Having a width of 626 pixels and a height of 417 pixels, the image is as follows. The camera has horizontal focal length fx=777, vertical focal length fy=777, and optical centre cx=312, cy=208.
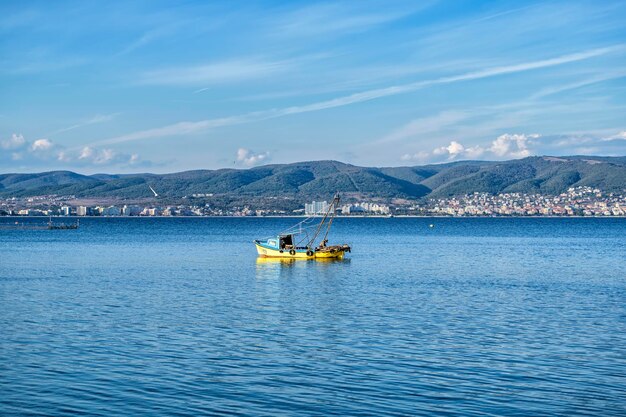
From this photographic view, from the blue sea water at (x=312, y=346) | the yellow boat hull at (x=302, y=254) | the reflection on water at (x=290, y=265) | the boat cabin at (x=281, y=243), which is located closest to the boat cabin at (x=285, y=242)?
the boat cabin at (x=281, y=243)

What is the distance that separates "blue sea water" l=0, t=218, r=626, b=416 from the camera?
21.4m

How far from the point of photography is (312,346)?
94.9 feet

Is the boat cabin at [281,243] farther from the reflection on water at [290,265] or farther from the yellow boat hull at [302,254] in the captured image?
the reflection on water at [290,265]

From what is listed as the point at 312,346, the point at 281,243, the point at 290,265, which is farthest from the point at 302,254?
the point at 312,346

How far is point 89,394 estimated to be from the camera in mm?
22062

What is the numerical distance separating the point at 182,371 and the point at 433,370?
7.99 m

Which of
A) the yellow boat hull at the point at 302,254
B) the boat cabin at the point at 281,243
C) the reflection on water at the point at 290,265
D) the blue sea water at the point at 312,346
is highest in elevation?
the boat cabin at the point at 281,243

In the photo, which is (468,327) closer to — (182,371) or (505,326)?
(505,326)

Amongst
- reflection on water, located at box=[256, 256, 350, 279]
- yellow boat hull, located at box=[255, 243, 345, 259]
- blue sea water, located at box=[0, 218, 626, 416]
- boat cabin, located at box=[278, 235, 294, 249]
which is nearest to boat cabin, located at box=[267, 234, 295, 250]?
boat cabin, located at box=[278, 235, 294, 249]

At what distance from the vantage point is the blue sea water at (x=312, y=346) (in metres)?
21.4

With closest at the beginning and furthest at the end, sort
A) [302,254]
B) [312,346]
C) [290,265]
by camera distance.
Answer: [312,346]
[290,265]
[302,254]

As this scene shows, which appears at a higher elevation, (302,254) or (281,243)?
(281,243)

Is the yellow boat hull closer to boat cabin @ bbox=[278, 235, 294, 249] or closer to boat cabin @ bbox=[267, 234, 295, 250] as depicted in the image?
boat cabin @ bbox=[267, 234, 295, 250]

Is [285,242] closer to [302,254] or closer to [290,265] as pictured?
[302,254]
